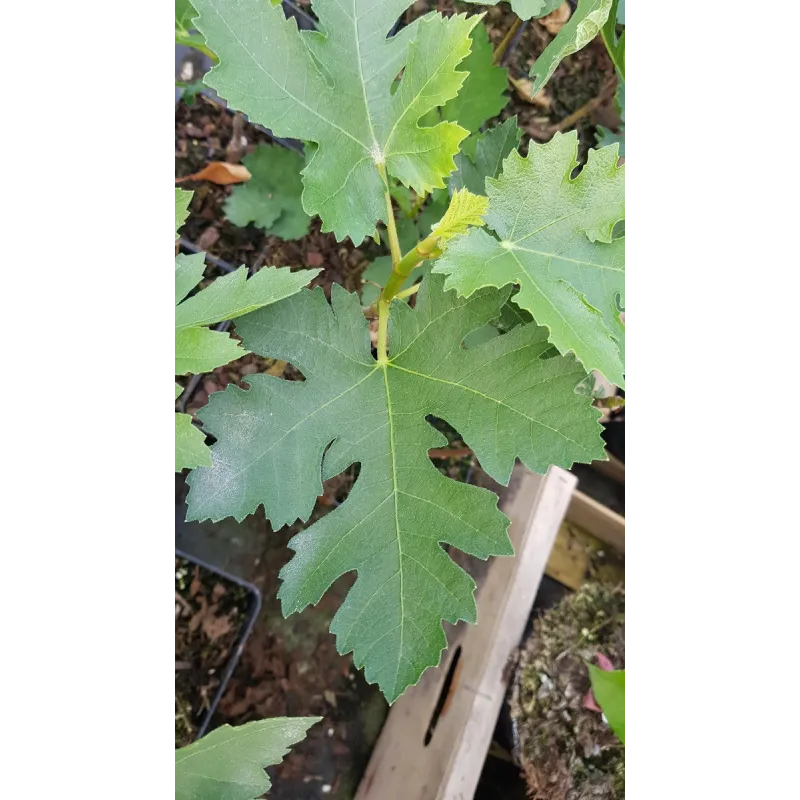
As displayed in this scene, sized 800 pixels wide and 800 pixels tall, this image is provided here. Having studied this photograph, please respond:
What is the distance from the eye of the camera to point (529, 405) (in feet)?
2.74

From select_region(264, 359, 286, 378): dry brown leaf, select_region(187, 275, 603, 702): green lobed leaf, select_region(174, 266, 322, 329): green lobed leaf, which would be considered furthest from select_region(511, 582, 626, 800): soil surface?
select_region(174, 266, 322, 329): green lobed leaf

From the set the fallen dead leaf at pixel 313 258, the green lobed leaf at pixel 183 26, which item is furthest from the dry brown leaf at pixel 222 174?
the green lobed leaf at pixel 183 26

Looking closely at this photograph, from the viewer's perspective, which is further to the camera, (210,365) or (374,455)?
(374,455)

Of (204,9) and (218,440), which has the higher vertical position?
(204,9)

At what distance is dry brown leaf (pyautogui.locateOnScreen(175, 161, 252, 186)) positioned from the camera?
1329 millimetres

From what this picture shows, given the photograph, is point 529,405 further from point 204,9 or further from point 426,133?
point 204,9

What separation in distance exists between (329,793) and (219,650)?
0.39m

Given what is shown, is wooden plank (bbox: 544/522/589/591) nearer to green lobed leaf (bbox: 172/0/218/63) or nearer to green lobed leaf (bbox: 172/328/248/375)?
green lobed leaf (bbox: 172/328/248/375)

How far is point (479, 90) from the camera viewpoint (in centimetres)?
120

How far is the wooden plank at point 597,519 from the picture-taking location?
4.76ft

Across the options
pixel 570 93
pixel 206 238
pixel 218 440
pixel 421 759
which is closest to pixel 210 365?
pixel 218 440

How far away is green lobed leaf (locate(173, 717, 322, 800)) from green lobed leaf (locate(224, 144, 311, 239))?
894 millimetres

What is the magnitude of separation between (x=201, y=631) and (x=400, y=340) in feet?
2.51

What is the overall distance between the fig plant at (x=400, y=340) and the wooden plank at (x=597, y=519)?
2.15 ft
